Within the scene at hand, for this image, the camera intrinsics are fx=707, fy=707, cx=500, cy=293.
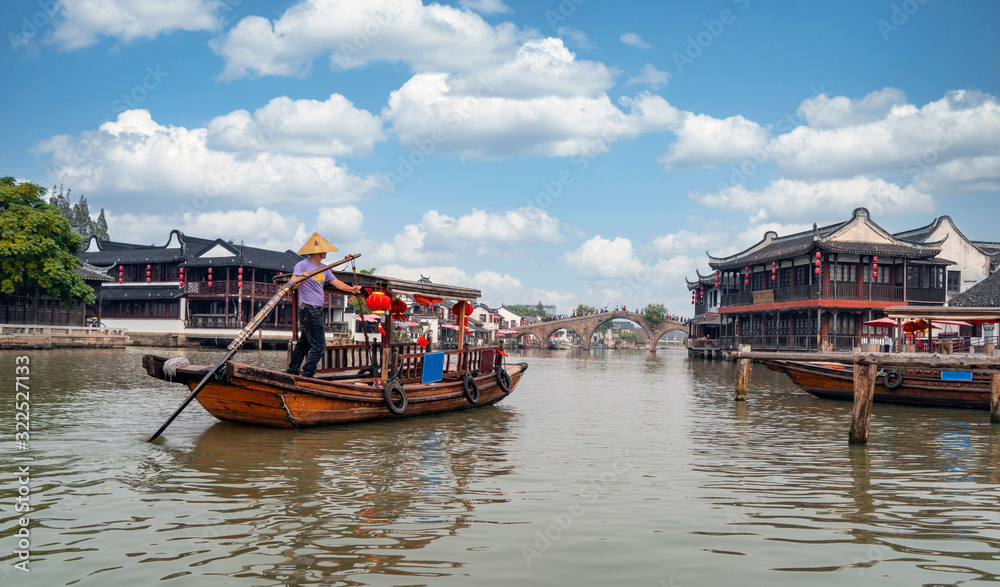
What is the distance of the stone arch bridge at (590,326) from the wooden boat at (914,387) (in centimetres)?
5897

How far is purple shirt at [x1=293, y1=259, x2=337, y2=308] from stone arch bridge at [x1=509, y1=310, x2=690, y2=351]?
6819 cm

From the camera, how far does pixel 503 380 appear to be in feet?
49.8

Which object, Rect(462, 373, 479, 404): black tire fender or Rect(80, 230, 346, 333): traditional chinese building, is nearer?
Rect(462, 373, 479, 404): black tire fender

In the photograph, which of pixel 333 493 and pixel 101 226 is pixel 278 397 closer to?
pixel 333 493

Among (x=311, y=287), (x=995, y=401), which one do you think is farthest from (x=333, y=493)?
(x=995, y=401)

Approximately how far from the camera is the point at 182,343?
144 ft

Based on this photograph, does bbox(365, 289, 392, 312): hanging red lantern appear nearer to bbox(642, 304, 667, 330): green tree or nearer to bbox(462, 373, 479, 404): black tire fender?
bbox(462, 373, 479, 404): black tire fender

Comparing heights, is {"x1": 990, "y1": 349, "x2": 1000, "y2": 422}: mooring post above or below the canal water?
above

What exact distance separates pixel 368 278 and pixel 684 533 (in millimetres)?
7405

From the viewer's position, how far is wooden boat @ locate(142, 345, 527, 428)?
30.8ft

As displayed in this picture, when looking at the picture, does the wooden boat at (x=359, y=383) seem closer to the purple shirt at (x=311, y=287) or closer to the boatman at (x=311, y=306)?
the boatman at (x=311, y=306)

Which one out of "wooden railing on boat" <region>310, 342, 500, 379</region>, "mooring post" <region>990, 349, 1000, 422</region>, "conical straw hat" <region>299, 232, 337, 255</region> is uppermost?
"conical straw hat" <region>299, 232, 337, 255</region>

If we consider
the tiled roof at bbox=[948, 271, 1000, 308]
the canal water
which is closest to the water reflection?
the canal water

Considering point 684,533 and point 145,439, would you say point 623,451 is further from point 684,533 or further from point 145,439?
point 145,439
